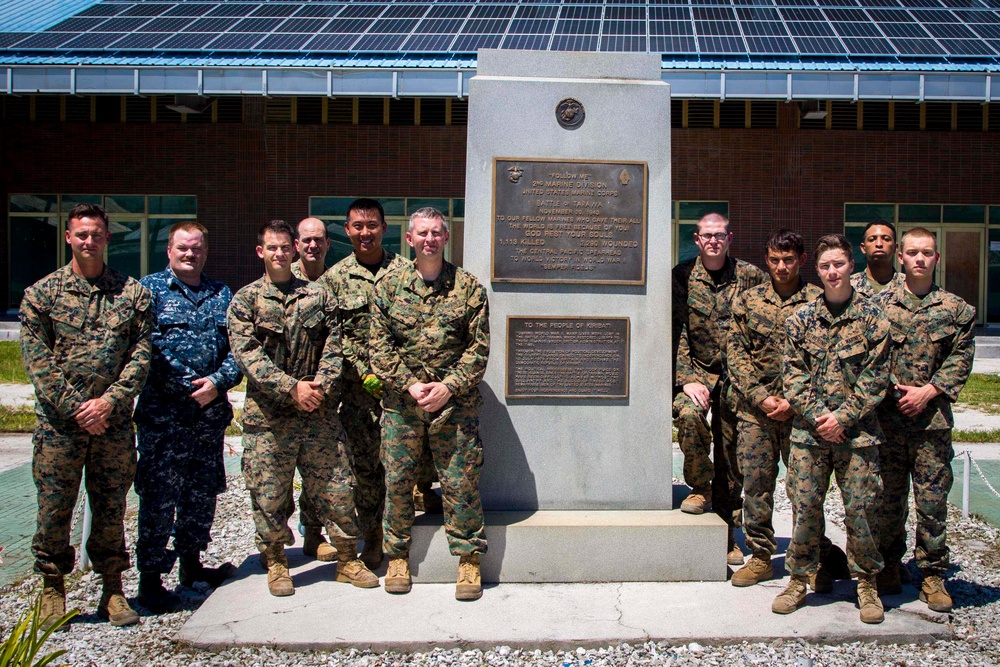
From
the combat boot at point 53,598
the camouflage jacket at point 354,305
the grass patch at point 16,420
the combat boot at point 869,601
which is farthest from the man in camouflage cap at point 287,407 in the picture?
the grass patch at point 16,420

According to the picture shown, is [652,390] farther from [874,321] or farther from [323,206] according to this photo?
[323,206]

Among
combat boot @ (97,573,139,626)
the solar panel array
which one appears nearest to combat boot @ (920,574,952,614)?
combat boot @ (97,573,139,626)

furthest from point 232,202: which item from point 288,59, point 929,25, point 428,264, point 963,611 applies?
point 963,611

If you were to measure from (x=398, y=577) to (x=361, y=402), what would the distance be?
1062 mm

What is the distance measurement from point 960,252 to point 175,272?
2075cm

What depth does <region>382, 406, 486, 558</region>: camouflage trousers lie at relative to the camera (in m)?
5.07

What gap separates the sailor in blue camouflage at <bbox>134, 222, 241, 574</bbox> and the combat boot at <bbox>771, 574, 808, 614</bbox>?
10.6 ft

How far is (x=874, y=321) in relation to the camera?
4.76 meters

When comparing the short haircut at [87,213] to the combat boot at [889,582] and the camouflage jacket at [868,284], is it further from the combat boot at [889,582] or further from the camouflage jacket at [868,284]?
the combat boot at [889,582]

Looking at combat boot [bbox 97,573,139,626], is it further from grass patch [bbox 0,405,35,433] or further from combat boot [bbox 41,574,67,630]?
grass patch [bbox 0,405,35,433]

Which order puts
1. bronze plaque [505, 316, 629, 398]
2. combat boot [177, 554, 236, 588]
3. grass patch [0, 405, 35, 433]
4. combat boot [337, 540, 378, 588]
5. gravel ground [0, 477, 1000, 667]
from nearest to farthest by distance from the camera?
1. gravel ground [0, 477, 1000, 667]
2. combat boot [337, 540, 378, 588]
3. combat boot [177, 554, 236, 588]
4. bronze plaque [505, 316, 629, 398]
5. grass patch [0, 405, 35, 433]

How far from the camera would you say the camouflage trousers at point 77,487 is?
4730mm

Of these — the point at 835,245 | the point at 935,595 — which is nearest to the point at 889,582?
the point at 935,595

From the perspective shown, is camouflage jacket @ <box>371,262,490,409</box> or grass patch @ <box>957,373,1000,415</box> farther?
grass patch @ <box>957,373,1000,415</box>
